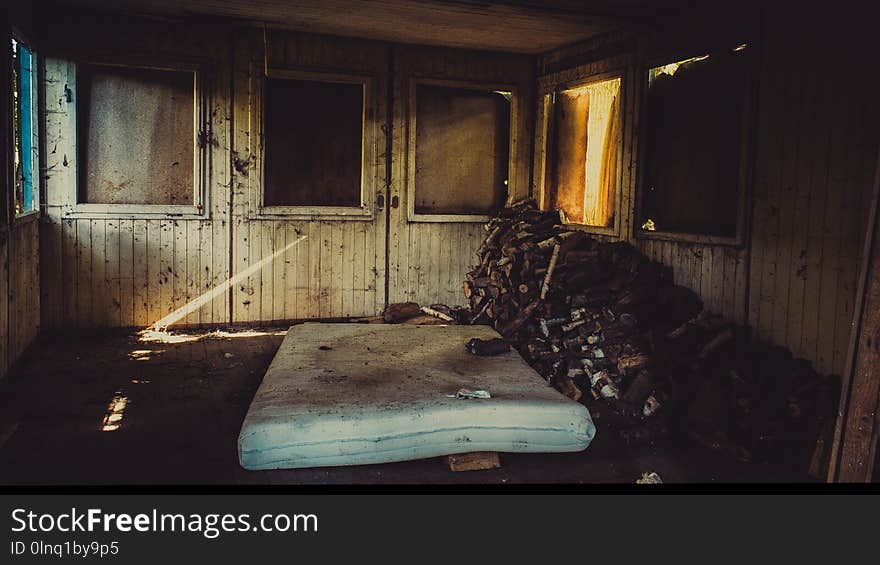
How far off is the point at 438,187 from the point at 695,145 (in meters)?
3.30

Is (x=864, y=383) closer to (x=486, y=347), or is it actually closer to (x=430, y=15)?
(x=486, y=347)

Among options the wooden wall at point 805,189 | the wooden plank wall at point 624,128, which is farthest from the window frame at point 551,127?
the wooden wall at point 805,189

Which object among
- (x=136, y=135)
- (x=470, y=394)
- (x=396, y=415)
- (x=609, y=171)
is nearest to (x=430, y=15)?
(x=609, y=171)

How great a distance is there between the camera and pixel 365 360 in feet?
16.2

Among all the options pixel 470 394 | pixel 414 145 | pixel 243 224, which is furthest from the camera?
pixel 414 145

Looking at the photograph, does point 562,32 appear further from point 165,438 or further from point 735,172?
point 165,438

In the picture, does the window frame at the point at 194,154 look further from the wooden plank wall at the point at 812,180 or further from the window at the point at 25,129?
the wooden plank wall at the point at 812,180

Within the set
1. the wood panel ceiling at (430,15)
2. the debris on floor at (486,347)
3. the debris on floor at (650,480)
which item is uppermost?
the wood panel ceiling at (430,15)

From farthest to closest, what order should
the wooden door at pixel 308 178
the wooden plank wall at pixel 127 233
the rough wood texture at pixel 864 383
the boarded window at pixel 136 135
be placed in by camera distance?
the wooden door at pixel 308 178, the boarded window at pixel 136 135, the wooden plank wall at pixel 127 233, the rough wood texture at pixel 864 383

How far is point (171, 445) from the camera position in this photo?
4.30 m

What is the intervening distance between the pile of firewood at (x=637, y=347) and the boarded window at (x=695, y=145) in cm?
60

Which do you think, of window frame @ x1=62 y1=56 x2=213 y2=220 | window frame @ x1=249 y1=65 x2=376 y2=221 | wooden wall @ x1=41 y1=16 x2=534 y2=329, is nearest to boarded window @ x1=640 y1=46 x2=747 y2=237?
wooden wall @ x1=41 y1=16 x2=534 y2=329

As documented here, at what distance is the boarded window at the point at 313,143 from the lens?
792 cm

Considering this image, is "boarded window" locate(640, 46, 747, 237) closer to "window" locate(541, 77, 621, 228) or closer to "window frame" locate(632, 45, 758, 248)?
"window frame" locate(632, 45, 758, 248)
